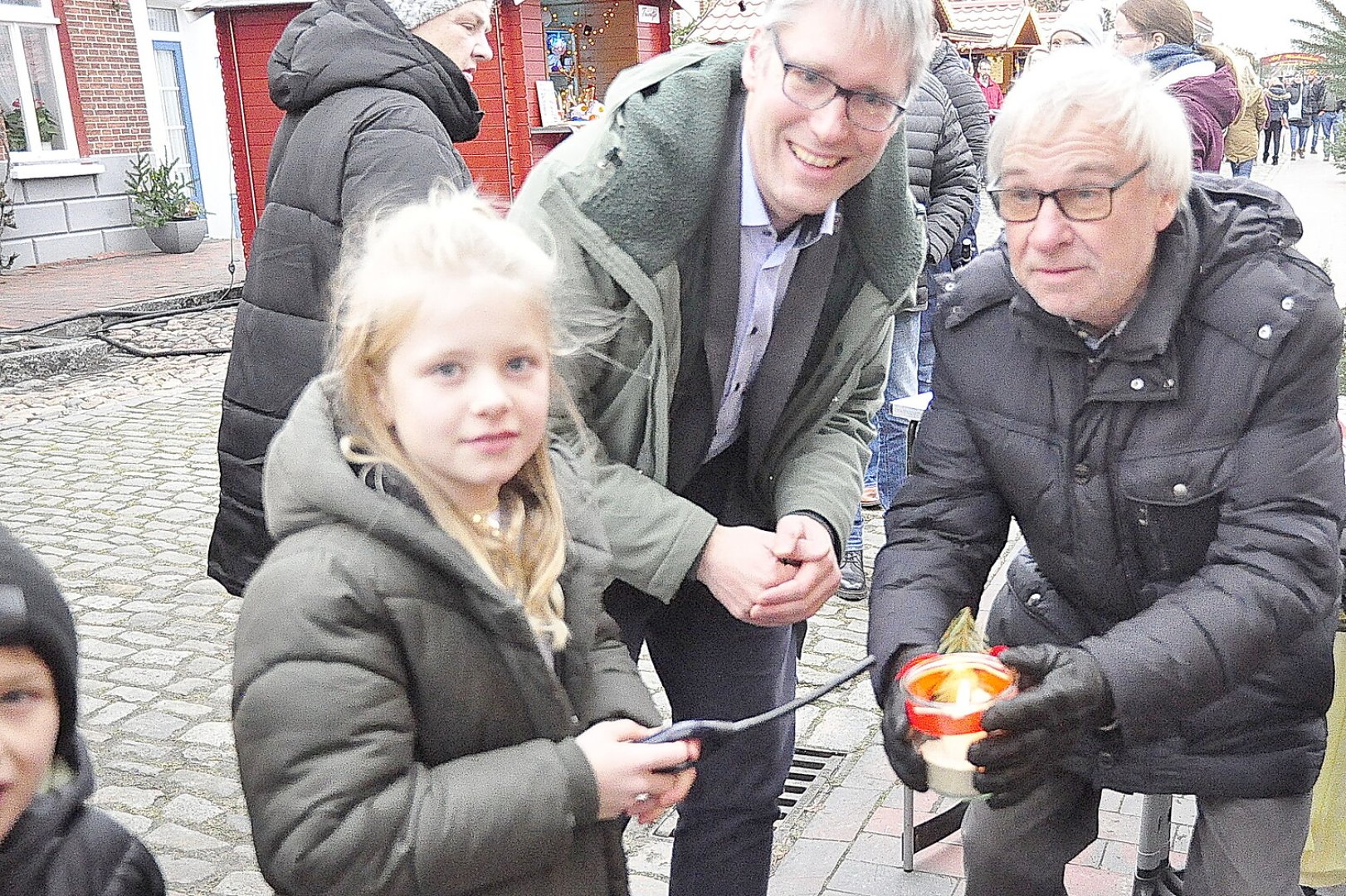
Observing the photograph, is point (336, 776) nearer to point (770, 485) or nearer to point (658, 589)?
point (658, 589)

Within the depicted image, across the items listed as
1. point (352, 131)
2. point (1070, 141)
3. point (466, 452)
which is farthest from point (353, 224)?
point (1070, 141)

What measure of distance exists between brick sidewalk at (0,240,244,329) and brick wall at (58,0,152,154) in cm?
154

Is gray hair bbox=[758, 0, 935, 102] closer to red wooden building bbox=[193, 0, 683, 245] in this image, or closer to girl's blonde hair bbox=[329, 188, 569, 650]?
girl's blonde hair bbox=[329, 188, 569, 650]

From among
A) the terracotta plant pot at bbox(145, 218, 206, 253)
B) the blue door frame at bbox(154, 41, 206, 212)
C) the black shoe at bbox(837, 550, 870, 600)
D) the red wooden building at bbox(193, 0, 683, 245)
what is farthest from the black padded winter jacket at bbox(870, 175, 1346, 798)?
the blue door frame at bbox(154, 41, 206, 212)

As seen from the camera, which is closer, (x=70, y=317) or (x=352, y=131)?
(x=352, y=131)

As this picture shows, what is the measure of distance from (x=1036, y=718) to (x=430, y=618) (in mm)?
870

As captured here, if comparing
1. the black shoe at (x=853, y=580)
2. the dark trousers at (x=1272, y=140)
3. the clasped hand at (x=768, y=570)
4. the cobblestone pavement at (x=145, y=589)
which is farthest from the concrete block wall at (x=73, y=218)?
the dark trousers at (x=1272, y=140)

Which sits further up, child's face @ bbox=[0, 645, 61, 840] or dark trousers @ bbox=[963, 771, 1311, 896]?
child's face @ bbox=[0, 645, 61, 840]

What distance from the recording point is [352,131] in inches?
126

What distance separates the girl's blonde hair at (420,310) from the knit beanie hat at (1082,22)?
5.08 m

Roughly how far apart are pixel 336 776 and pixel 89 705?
3161 millimetres

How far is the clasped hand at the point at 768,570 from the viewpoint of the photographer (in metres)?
2.22

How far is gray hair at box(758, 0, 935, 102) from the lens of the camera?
6.64 ft

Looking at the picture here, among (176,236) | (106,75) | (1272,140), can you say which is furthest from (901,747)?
(1272,140)
